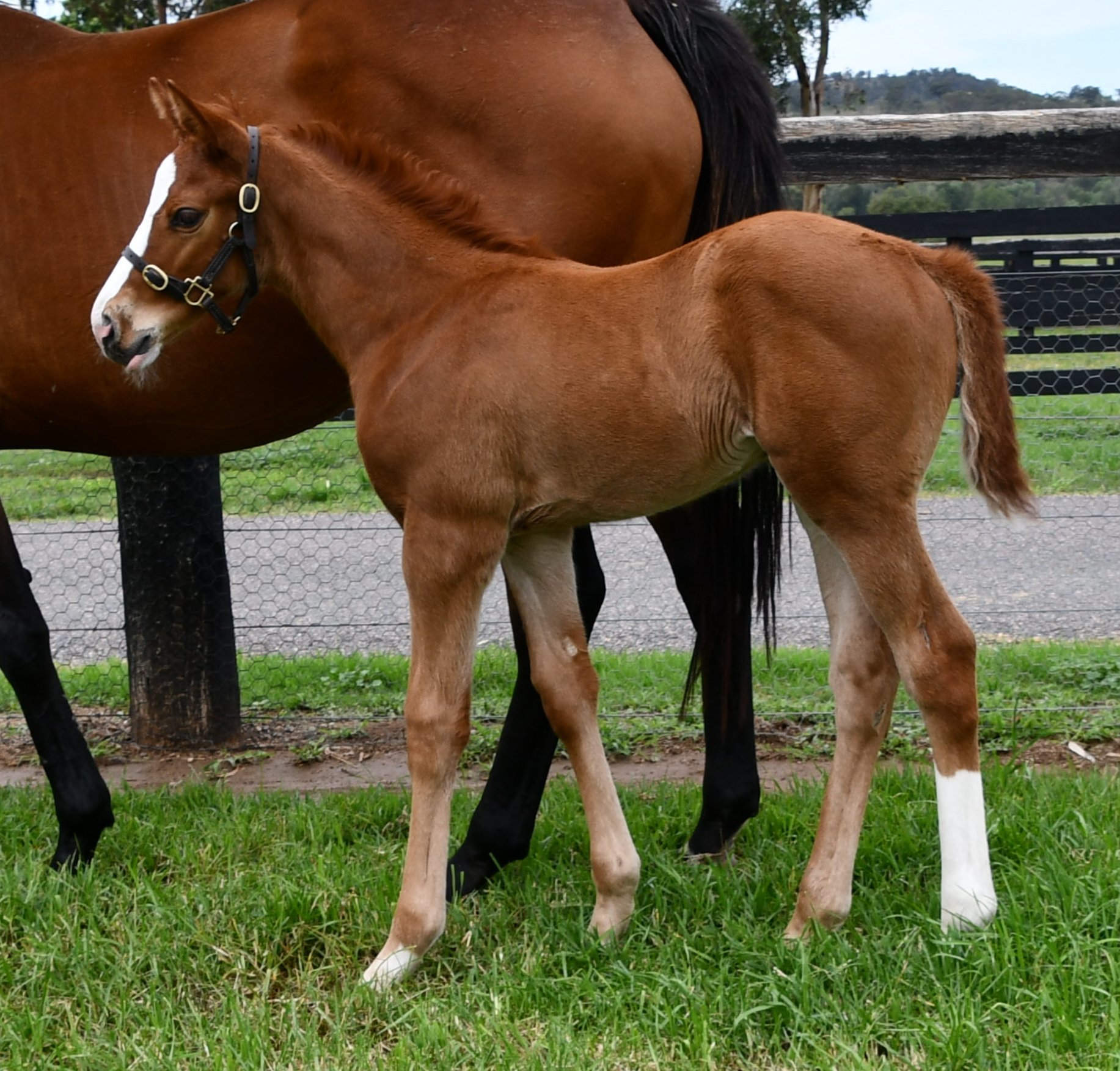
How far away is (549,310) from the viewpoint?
248cm

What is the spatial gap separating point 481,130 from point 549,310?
76 centimetres

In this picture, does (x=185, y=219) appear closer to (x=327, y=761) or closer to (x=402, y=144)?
(x=402, y=144)

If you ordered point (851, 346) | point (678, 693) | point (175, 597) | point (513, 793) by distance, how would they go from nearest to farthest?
point (851, 346) → point (513, 793) → point (175, 597) → point (678, 693)

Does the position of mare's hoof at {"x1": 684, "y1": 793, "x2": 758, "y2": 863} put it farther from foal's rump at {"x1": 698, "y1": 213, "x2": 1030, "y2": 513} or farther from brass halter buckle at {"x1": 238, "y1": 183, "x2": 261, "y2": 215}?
brass halter buckle at {"x1": 238, "y1": 183, "x2": 261, "y2": 215}

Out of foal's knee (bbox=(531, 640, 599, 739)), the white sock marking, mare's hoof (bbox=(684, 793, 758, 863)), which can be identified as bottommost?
mare's hoof (bbox=(684, 793, 758, 863))

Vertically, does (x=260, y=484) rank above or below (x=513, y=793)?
below

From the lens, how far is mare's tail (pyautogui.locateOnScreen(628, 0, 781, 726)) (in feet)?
10.4

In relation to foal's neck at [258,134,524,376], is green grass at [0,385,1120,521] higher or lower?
lower

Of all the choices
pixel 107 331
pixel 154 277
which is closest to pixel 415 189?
pixel 154 277

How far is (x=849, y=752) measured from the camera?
2555 millimetres

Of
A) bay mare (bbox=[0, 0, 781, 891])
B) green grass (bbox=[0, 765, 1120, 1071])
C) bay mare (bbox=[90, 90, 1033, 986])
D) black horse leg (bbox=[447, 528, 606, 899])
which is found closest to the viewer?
green grass (bbox=[0, 765, 1120, 1071])

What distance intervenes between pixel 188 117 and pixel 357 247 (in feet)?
1.37

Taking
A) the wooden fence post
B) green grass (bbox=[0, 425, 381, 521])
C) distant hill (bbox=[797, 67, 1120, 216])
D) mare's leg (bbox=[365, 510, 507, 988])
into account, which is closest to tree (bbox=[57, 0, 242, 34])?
green grass (bbox=[0, 425, 381, 521])

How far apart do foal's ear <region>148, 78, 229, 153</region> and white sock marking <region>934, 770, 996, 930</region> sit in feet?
6.37
